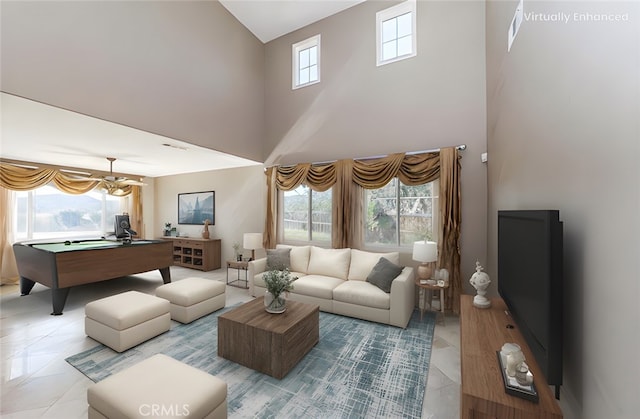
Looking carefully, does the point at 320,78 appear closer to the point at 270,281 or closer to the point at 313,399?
the point at 270,281

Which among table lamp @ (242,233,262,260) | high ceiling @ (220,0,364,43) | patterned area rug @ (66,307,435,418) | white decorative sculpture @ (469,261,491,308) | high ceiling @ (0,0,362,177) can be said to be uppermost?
high ceiling @ (220,0,364,43)

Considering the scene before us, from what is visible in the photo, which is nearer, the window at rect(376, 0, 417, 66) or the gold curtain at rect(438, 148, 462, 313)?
the gold curtain at rect(438, 148, 462, 313)

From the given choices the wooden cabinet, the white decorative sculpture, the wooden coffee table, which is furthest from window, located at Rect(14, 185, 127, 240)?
the white decorative sculpture

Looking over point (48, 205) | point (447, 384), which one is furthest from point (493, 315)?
point (48, 205)

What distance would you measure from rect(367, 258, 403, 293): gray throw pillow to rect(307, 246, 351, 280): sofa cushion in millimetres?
484

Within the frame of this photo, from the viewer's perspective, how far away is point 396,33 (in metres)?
4.11

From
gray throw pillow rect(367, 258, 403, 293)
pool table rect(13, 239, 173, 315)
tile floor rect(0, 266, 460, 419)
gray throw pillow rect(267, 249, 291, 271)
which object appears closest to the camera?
tile floor rect(0, 266, 460, 419)

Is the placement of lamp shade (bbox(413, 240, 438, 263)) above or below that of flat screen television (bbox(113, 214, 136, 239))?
below

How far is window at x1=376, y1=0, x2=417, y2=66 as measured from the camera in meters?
3.94

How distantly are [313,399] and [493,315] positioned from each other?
160cm

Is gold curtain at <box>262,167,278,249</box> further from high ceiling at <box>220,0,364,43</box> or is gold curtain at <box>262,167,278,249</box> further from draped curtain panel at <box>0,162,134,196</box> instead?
draped curtain panel at <box>0,162,134,196</box>

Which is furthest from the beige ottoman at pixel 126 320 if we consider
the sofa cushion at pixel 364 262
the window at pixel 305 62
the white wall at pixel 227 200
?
the window at pixel 305 62

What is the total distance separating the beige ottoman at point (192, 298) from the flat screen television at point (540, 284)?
332 centimetres

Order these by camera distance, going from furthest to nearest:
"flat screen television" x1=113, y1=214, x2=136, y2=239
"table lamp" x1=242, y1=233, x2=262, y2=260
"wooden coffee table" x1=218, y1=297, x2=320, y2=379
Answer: "flat screen television" x1=113, y1=214, x2=136, y2=239
"table lamp" x1=242, y1=233, x2=262, y2=260
"wooden coffee table" x1=218, y1=297, x2=320, y2=379
